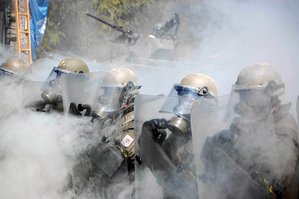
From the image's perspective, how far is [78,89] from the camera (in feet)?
15.4

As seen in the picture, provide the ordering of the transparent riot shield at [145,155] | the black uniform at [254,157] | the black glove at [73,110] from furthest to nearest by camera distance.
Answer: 1. the black glove at [73,110]
2. the transparent riot shield at [145,155]
3. the black uniform at [254,157]

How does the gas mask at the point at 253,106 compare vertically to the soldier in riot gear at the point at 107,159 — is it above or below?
above

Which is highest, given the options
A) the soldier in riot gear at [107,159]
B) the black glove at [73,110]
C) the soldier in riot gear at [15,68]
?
the soldier in riot gear at [15,68]

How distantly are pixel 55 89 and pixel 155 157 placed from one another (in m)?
1.88

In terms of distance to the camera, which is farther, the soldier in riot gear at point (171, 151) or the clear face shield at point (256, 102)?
the soldier in riot gear at point (171, 151)

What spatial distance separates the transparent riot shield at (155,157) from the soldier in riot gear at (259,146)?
0.45 meters

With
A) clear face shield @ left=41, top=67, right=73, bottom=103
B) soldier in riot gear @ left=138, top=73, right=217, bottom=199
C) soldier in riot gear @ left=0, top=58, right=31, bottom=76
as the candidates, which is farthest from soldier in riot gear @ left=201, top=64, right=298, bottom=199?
soldier in riot gear @ left=0, top=58, right=31, bottom=76

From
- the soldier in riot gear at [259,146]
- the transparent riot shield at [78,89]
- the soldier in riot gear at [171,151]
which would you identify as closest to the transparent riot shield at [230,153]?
the soldier in riot gear at [259,146]

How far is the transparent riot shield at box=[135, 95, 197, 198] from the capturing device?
11.5 ft

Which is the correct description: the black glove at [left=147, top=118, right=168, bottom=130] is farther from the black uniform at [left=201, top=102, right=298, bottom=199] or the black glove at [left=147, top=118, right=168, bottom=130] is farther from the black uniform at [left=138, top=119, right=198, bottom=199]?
the black uniform at [left=201, top=102, right=298, bottom=199]

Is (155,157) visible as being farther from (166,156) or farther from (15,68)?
(15,68)

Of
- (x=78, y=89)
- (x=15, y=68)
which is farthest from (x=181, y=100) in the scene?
(x=15, y=68)

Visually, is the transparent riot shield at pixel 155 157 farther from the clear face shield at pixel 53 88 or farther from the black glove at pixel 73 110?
the clear face shield at pixel 53 88

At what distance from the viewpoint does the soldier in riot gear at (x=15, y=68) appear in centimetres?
604
